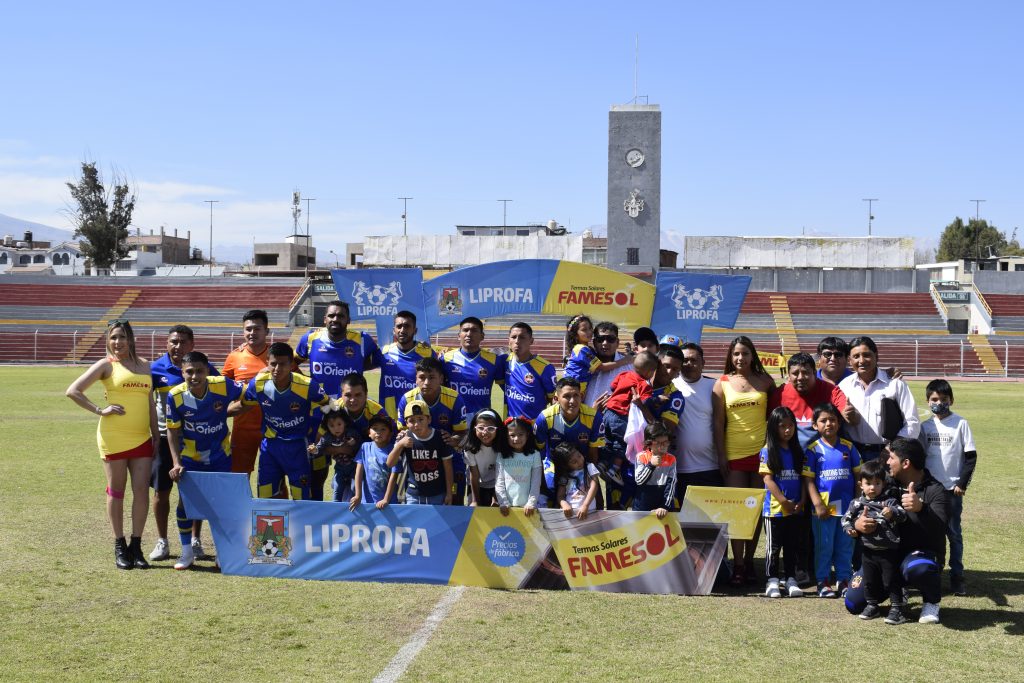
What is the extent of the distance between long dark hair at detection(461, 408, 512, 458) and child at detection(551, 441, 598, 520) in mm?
387

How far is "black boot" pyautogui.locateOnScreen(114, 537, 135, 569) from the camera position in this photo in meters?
7.39

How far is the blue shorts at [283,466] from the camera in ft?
24.9

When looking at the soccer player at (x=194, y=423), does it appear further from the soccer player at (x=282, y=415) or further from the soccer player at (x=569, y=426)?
the soccer player at (x=569, y=426)

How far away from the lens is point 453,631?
587 cm

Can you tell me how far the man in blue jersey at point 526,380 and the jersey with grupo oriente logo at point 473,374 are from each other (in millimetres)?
159

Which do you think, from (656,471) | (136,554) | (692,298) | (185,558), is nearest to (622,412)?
(656,471)

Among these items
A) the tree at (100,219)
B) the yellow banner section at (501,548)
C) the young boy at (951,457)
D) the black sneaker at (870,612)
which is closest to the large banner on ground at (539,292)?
the yellow banner section at (501,548)

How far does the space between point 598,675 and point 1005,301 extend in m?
51.4

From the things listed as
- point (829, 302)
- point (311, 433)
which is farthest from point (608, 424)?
point (829, 302)

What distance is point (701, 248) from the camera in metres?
61.7

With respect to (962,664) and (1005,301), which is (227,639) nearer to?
(962,664)

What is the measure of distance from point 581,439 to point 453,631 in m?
1.92

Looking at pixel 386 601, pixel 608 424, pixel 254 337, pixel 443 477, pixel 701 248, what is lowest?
pixel 386 601

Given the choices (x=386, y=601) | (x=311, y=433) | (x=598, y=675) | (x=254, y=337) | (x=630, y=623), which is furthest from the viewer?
(x=254, y=337)
